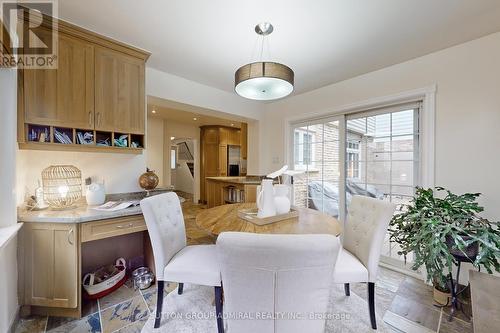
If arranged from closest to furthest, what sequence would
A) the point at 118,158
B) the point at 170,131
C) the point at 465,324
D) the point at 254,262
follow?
the point at 254,262, the point at 465,324, the point at 118,158, the point at 170,131

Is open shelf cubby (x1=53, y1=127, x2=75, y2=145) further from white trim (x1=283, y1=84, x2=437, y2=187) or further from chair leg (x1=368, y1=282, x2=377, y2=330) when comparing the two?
white trim (x1=283, y1=84, x2=437, y2=187)

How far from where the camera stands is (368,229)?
165 centimetres

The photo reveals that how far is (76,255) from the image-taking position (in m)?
1.62

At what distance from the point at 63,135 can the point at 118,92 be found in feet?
2.08

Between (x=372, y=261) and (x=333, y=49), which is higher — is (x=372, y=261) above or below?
below

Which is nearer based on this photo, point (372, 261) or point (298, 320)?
point (298, 320)

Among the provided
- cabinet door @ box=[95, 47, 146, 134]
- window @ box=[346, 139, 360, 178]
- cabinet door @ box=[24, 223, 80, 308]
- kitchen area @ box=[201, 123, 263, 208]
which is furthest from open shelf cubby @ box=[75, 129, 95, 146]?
kitchen area @ box=[201, 123, 263, 208]

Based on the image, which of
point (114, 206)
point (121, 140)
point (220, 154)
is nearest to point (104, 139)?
point (121, 140)

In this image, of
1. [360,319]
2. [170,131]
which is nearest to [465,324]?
[360,319]

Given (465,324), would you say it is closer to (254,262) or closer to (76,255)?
(254,262)

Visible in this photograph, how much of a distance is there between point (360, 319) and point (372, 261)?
0.58 meters

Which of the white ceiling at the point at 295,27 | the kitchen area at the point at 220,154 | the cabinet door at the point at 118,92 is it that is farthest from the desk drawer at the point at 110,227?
the kitchen area at the point at 220,154

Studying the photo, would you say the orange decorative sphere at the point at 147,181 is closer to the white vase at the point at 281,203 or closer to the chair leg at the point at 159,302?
the chair leg at the point at 159,302

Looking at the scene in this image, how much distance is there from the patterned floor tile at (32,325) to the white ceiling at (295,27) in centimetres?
246
